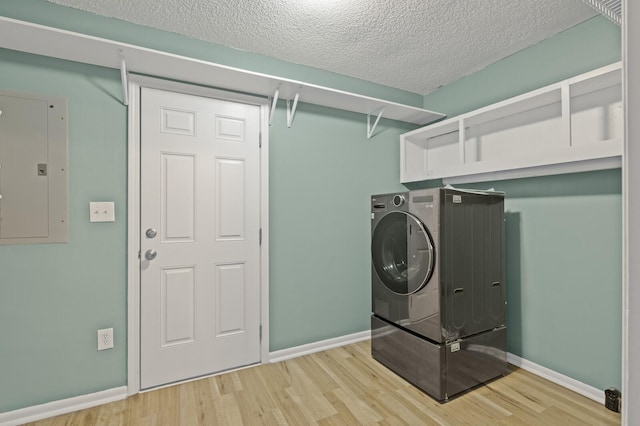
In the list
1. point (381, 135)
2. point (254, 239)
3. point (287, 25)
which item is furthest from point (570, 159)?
point (254, 239)

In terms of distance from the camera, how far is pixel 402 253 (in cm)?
222

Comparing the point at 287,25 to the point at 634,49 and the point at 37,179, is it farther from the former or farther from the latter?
the point at 634,49

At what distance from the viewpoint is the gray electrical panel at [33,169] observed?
69.4 inches

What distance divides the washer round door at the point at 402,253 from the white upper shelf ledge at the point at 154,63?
1.06 m

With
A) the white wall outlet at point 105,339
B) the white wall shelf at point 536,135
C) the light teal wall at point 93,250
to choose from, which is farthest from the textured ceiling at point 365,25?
the white wall outlet at point 105,339

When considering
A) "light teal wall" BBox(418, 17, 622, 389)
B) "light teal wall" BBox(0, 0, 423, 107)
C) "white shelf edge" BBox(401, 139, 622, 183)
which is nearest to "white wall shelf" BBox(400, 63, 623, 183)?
"white shelf edge" BBox(401, 139, 622, 183)

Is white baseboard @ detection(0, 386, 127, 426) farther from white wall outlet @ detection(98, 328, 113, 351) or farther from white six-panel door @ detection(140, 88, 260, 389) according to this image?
white wall outlet @ detection(98, 328, 113, 351)

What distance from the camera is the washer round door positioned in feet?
6.64

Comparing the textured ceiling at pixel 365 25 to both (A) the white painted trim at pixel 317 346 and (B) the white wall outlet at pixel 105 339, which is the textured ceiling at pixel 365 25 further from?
(A) the white painted trim at pixel 317 346

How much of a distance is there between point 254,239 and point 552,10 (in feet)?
7.94

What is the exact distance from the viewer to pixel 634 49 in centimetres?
43

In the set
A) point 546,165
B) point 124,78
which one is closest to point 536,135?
point 546,165

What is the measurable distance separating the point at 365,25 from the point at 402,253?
152cm

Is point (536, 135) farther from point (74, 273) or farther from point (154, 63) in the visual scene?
point (74, 273)
